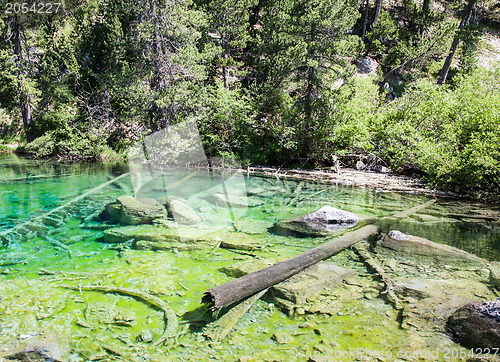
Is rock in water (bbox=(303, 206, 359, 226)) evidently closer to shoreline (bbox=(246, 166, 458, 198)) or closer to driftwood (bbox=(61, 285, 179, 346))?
driftwood (bbox=(61, 285, 179, 346))

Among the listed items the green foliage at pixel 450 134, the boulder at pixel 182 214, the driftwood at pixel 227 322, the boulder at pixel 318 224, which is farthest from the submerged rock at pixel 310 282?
the green foliage at pixel 450 134

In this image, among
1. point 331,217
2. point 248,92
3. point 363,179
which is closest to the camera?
point 331,217

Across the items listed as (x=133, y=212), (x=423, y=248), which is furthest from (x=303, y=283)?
(x=133, y=212)

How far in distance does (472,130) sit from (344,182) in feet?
15.9

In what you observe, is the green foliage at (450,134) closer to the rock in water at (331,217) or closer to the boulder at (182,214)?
the rock in water at (331,217)

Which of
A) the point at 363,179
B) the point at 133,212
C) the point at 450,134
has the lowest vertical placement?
the point at 363,179

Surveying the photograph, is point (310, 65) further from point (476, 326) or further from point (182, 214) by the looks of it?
point (476, 326)

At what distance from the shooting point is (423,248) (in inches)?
241

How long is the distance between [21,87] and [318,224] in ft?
80.9

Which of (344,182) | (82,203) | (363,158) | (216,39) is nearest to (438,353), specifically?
(82,203)

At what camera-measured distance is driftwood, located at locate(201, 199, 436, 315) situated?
13.5ft

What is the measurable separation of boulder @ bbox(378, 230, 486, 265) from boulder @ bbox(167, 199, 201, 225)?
439 cm

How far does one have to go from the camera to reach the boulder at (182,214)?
328 inches

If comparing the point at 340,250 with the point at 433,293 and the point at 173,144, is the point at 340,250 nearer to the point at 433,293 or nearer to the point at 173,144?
the point at 433,293
